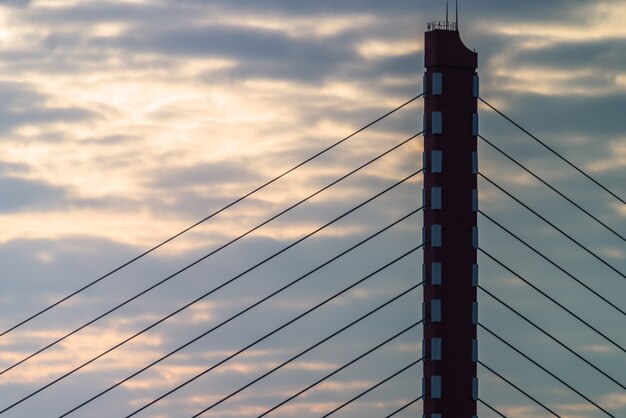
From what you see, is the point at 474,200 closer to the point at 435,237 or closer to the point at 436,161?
the point at 436,161

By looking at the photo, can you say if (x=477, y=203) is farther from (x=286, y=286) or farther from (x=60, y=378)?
(x=60, y=378)

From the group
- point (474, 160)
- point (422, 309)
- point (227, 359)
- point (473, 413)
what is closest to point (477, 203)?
point (474, 160)

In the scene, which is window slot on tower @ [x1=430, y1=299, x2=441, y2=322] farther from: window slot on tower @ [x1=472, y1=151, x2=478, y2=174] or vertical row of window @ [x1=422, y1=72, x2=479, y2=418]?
window slot on tower @ [x1=472, y1=151, x2=478, y2=174]

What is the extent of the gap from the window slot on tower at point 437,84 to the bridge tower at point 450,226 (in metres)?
0.03

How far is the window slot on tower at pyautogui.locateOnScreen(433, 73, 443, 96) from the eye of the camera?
41000 mm

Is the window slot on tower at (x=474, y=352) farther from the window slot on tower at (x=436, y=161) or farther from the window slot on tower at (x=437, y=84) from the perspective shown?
the window slot on tower at (x=437, y=84)

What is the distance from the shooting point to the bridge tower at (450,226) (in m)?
40.1

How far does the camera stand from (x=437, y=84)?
41.1 m

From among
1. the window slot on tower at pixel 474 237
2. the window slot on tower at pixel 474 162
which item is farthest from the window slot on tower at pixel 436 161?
the window slot on tower at pixel 474 237

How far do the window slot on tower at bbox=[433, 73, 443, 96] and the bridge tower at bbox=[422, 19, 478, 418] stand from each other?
0.11 ft

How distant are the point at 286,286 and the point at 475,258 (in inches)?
269

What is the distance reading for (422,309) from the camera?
40406 millimetres

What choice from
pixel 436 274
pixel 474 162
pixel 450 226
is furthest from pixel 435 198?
pixel 436 274

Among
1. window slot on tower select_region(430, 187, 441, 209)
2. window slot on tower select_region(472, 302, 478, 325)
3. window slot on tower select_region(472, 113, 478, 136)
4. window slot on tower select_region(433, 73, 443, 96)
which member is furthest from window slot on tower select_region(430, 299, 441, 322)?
window slot on tower select_region(433, 73, 443, 96)
